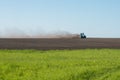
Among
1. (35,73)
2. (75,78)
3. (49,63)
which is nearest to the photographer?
(75,78)

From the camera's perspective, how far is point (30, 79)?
977 inches

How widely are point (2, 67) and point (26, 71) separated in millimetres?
2205

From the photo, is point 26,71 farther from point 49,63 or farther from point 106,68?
point 106,68

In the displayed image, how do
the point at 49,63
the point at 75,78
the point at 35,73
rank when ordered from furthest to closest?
the point at 49,63, the point at 35,73, the point at 75,78

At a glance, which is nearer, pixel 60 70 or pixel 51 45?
pixel 60 70

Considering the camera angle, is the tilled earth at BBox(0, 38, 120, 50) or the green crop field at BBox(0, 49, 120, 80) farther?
the tilled earth at BBox(0, 38, 120, 50)

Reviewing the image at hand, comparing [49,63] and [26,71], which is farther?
[49,63]

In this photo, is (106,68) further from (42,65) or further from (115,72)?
(42,65)

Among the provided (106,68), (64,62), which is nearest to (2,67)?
(64,62)

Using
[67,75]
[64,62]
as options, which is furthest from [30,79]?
[64,62]

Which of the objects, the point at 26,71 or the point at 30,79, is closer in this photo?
the point at 30,79

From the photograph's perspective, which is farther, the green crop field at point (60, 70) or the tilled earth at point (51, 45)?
the tilled earth at point (51, 45)

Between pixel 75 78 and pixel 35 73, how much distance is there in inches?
135

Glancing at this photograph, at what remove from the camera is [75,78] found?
2448 cm
